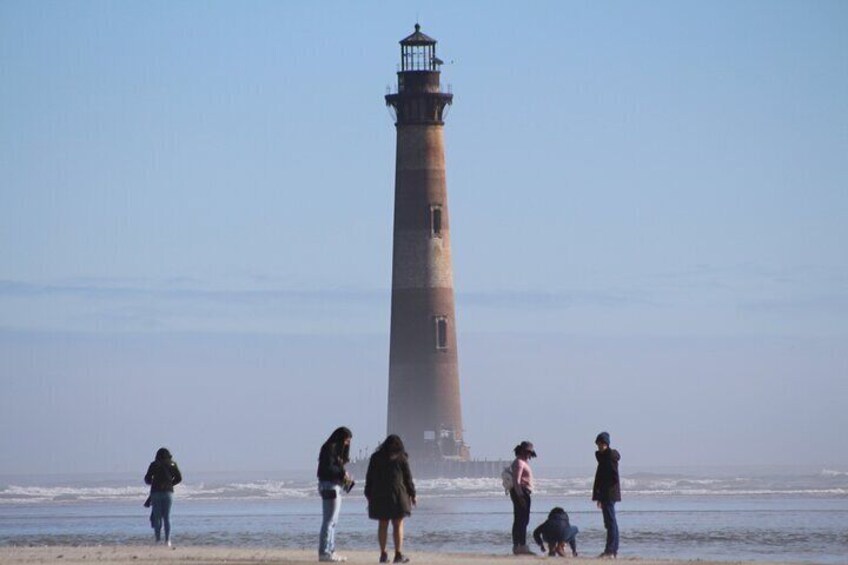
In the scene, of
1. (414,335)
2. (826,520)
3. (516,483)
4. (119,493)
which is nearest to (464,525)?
(826,520)

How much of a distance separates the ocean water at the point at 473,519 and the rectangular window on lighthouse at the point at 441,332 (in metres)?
4.28

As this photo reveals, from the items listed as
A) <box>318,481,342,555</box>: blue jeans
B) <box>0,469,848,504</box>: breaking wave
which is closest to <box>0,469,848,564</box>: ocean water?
<box>0,469,848,504</box>: breaking wave

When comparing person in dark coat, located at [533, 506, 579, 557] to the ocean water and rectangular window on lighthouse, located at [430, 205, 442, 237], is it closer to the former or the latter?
the ocean water

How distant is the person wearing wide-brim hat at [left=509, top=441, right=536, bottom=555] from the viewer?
23.3 meters

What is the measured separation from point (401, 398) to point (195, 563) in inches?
1437

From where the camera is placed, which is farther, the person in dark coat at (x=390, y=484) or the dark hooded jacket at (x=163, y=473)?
the dark hooded jacket at (x=163, y=473)

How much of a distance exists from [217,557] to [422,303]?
3522 centimetres

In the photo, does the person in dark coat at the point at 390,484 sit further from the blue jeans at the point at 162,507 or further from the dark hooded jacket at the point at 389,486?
the blue jeans at the point at 162,507

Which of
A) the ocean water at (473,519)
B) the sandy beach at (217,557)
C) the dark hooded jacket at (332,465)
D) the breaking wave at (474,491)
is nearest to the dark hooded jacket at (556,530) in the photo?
the sandy beach at (217,557)

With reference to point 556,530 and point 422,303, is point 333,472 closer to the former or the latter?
point 556,530

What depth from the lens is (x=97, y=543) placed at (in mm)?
28469

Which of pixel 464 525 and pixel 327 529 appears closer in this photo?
pixel 327 529

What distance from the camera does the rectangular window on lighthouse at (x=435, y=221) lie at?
57031 mm

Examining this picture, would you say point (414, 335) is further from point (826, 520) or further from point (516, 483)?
point (516, 483)
